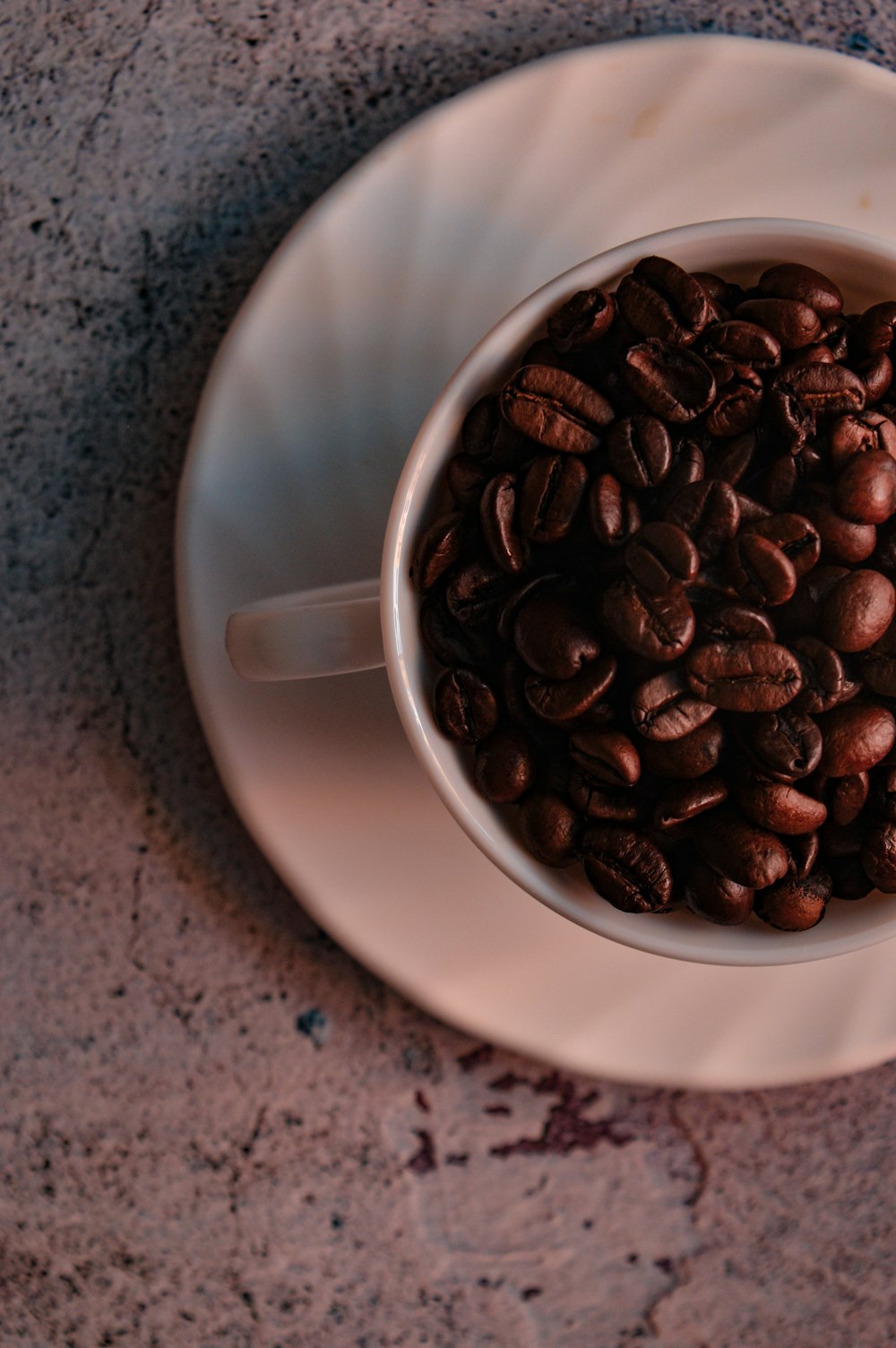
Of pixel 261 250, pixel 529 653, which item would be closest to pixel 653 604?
pixel 529 653

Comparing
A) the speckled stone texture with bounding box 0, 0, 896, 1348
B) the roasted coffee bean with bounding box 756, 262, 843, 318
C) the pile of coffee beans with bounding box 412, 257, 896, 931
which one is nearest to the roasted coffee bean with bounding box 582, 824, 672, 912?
the pile of coffee beans with bounding box 412, 257, 896, 931

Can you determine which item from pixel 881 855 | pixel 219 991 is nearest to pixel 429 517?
pixel 881 855

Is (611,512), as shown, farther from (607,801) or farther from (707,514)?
(607,801)

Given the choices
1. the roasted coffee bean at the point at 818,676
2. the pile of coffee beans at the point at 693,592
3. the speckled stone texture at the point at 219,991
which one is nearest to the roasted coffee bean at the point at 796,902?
the pile of coffee beans at the point at 693,592

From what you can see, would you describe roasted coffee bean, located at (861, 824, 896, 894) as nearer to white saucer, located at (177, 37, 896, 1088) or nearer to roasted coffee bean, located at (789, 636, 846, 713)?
roasted coffee bean, located at (789, 636, 846, 713)

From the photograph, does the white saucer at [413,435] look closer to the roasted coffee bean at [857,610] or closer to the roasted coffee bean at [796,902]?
the roasted coffee bean at [796,902]
